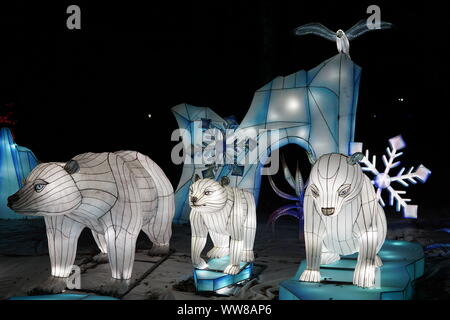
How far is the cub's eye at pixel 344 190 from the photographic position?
3747mm

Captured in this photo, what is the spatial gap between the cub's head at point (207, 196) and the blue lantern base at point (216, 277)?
0.65 m

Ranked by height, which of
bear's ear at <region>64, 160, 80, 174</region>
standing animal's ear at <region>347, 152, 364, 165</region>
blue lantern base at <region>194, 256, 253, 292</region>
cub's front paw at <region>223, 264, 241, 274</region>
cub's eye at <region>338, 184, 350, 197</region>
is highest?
standing animal's ear at <region>347, 152, 364, 165</region>

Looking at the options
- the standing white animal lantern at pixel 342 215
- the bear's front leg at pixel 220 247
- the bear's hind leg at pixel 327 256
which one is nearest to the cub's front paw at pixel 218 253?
the bear's front leg at pixel 220 247

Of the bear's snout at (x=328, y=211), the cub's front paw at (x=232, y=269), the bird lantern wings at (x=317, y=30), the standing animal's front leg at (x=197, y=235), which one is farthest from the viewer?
the bird lantern wings at (x=317, y=30)

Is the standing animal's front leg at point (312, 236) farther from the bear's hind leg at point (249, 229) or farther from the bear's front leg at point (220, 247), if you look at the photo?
the bear's front leg at point (220, 247)

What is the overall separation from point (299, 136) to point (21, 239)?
463cm

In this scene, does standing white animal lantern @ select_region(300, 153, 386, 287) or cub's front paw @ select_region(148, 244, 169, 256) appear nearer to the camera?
standing white animal lantern @ select_region(300, 153, 386, 287)

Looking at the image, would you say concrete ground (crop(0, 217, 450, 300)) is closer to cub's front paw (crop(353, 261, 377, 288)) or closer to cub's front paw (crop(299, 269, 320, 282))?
cub's front paw (crop(299, 269, 320, 282))

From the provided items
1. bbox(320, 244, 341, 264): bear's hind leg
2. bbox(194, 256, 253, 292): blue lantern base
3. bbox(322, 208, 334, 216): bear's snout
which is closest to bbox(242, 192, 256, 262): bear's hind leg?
bbox(194, 256, 253, 292): blue lantern base

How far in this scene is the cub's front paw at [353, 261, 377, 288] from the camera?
4.03 m

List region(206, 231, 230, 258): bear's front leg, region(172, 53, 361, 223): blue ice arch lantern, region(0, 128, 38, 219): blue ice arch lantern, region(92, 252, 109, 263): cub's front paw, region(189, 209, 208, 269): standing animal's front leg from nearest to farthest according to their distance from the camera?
region(189, 209, 208, 269): standing animal's front leg
region(206, 231, 230, 258): bear's front leg
region(92, 252, 109, 263): cub's front paw
region(172, 53, 361, 223): blue ice arch lantern
region(0, 128, 38, 219): blue ice arch lantern

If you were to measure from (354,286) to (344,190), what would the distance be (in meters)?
0.92

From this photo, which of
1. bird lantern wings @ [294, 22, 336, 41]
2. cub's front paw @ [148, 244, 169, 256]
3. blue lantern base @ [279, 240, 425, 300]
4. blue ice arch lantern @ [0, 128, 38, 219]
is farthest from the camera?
blue ice arch lantern @ [0, 128, 38, 219]

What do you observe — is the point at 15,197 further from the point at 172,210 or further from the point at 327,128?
the point at 327,128
